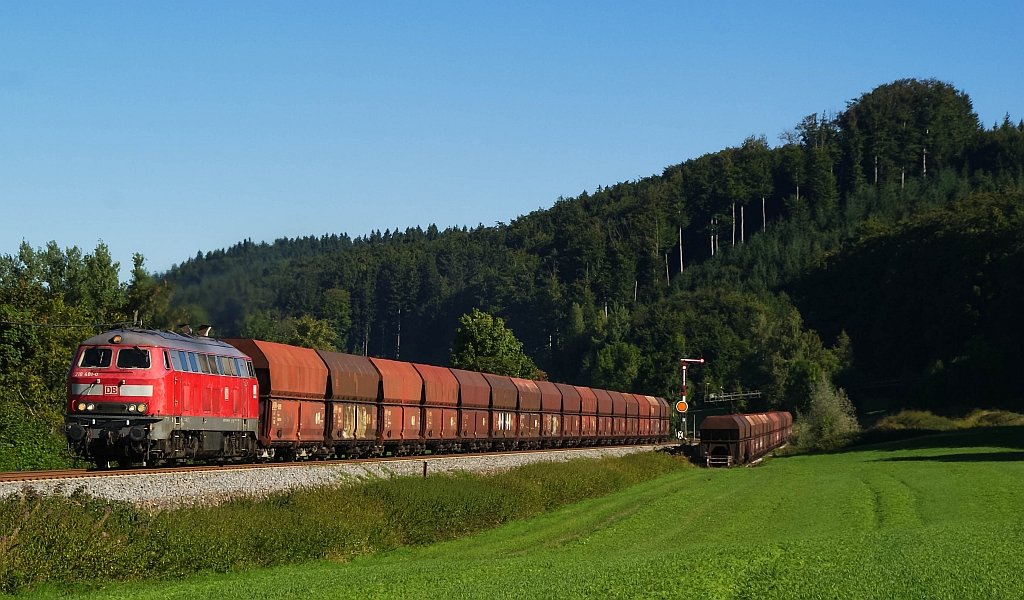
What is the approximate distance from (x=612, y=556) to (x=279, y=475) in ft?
33.3

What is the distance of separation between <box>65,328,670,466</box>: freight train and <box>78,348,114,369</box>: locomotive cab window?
32mm

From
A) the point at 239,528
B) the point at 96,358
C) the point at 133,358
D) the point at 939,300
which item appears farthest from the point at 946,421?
the point at 239,528

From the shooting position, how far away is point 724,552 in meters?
24.6

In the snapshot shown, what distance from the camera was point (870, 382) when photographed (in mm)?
155000

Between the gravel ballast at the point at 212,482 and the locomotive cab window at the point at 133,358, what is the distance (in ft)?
11.7

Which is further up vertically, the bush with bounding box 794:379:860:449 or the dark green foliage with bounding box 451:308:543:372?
the dark green foliage with bounding box 451:308:543:372

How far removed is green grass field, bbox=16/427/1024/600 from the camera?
66.2ft

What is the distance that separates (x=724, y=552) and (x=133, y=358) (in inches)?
648

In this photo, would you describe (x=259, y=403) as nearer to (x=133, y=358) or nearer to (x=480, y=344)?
(x=133, y=358)

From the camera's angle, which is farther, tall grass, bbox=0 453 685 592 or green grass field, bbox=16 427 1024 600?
→ tall grass, bbox=0 453 685 592

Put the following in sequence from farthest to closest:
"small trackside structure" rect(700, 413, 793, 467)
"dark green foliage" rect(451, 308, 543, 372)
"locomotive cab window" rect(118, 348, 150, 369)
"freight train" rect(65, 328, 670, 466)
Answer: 1. "dark green foliage" rect(451, 308, 543, 372)
2. "small trackside structure" rect(700, 413, 793, 467)
3. "locomotive cab window" rect(118, 348, 150, 369)
4. "freight train" rect(65, 328, 670, 466)

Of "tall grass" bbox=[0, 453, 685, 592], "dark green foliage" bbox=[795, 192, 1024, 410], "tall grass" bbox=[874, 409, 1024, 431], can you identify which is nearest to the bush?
"tall grass" bbox=[874, 409, 1024, 431]

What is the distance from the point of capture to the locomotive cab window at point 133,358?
29500 millimetres

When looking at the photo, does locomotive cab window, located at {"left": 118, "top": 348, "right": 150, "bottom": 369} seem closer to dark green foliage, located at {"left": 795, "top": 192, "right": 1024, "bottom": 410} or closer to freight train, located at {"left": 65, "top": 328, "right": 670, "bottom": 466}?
freight train, located at {"left": 65, "top": 328, "right": 670, "bottom": 466}
